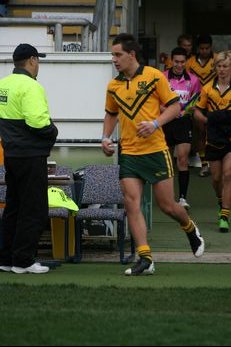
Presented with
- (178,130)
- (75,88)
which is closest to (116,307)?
(75,88)

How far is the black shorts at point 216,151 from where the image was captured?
11123mm

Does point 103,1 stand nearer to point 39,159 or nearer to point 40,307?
point 39,159

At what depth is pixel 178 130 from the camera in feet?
40.2

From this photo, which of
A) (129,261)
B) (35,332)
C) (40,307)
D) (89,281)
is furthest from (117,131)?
(35,332)

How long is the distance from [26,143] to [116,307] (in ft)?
6.68

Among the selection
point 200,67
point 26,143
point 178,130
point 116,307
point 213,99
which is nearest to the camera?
point 116,307

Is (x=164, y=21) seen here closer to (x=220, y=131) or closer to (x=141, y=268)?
(x=220, y=131)

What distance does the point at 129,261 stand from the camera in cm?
961

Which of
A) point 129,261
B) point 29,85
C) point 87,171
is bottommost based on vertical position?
point 129,261

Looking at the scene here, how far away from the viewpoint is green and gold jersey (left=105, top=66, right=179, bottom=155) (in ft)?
28.3

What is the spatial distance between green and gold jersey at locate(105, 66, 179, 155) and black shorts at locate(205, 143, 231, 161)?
8.19 feet

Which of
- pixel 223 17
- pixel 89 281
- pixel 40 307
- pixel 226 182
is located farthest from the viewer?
pixel 223 17

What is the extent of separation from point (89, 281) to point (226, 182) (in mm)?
3073

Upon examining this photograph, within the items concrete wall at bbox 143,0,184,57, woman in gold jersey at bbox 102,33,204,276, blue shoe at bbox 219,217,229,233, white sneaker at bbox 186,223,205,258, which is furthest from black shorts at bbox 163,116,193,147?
concrete wall at bbox 143,0,184,57
